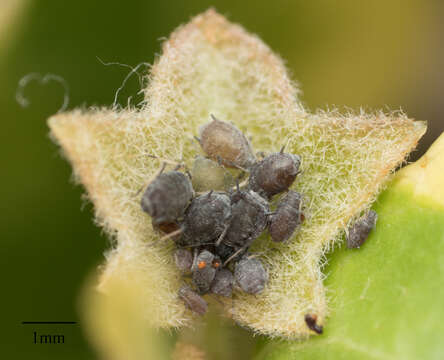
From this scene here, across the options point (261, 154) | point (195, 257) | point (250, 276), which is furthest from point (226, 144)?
point (250, 276)

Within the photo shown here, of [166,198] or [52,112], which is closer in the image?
[166,198]

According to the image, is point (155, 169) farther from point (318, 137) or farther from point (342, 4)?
point (342, 4)

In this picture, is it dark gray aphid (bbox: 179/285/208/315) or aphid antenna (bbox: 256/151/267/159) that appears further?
aphid antenna (bbox: 256/151/267/159)

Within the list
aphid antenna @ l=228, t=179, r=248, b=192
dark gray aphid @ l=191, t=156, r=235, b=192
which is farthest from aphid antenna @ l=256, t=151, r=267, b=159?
dark gray aphid @ l=191, t=156, r=235, b=192

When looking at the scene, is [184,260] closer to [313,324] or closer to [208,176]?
[208,176]

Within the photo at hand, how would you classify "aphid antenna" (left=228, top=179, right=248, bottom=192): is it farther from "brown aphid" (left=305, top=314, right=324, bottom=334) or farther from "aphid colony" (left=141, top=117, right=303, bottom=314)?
"brown aphid" (left=305, top=314, right=324, bottom=334)
